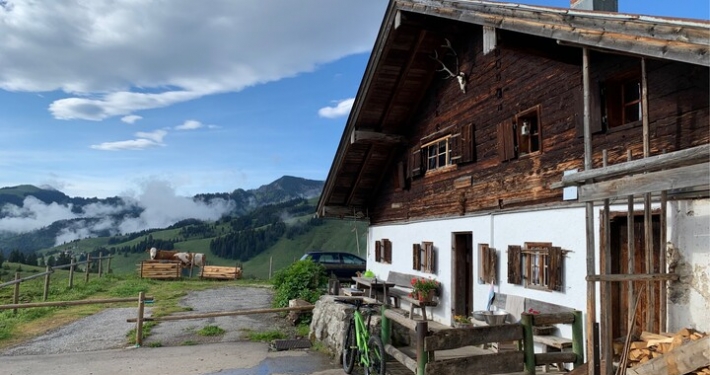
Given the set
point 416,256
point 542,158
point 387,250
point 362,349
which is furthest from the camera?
point 387,250

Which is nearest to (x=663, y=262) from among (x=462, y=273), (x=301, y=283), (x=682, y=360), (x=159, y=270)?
(x=682, y=360)

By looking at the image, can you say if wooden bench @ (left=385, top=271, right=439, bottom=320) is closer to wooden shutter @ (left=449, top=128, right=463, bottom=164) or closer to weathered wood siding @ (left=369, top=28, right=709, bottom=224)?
weathered wood siding @ (left=369, top=28, right=709, bottom=224)

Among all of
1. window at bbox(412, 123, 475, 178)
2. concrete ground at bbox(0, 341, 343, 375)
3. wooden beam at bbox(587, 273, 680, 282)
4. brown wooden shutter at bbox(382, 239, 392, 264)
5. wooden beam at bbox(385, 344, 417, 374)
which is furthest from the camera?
brown wooden shutter at bbox(382, 239, 392, 264)

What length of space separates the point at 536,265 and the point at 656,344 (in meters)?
3.40

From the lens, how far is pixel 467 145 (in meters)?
11.1

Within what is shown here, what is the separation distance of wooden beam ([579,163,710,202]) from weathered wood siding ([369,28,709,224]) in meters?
1.46

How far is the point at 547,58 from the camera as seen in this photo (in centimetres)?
832

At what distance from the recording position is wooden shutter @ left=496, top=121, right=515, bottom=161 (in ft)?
31.5

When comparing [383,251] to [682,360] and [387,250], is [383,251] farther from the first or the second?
[682,360]

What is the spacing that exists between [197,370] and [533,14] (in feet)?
27.6

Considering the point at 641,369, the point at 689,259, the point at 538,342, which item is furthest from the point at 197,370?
the point at 689,259

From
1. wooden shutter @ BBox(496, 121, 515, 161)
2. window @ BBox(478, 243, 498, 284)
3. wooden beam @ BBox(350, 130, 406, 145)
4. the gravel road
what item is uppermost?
wooden beam @ BBox(350, 130, 406, 145)

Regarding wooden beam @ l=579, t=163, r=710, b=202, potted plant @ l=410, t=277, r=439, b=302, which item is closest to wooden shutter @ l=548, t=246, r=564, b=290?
wooden beam @ l=579, t=163, r=710, b=202

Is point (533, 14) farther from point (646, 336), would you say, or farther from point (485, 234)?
point (485, 234)
